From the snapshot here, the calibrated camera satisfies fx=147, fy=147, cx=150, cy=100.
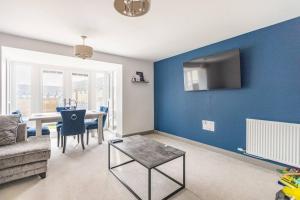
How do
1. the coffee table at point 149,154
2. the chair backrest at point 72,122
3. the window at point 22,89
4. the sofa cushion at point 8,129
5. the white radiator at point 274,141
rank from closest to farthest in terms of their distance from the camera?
the coffee table at point 149,154 < the white radiator at point 274,141 < the sofa cushion at point 8,129 < the chair backrest at point 72,122 < the window at point 22,89

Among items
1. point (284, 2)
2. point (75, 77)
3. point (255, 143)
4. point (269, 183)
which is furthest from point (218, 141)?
point (75, 77)

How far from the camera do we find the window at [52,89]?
14.1ft

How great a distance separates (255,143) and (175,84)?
229cm

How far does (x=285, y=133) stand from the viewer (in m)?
2.15

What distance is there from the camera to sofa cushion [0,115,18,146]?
218 cm

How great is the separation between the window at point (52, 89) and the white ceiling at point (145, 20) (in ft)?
5.82

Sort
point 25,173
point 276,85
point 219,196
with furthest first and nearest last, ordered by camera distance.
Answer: point 276,85, point 25,173, point 219,196

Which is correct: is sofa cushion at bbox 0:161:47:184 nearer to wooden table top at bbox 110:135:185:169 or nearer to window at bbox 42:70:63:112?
wooden table top at bbox 110:135:185:169

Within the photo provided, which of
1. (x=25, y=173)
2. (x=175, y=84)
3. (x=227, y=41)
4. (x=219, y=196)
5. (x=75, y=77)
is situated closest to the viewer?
(x=219, y=196)

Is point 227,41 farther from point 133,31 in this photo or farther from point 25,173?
point 25,173

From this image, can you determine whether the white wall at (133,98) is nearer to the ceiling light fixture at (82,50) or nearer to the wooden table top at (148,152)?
the ceiling light fixture at (82,50)

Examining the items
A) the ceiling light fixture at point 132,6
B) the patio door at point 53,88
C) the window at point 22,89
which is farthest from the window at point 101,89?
the ceiling light fixture at point 132,6

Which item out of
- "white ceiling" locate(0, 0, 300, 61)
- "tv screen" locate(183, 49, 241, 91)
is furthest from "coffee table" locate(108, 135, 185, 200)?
"white ceiling" locate(0, 0, 300, 61)

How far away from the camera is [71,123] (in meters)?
3.09
